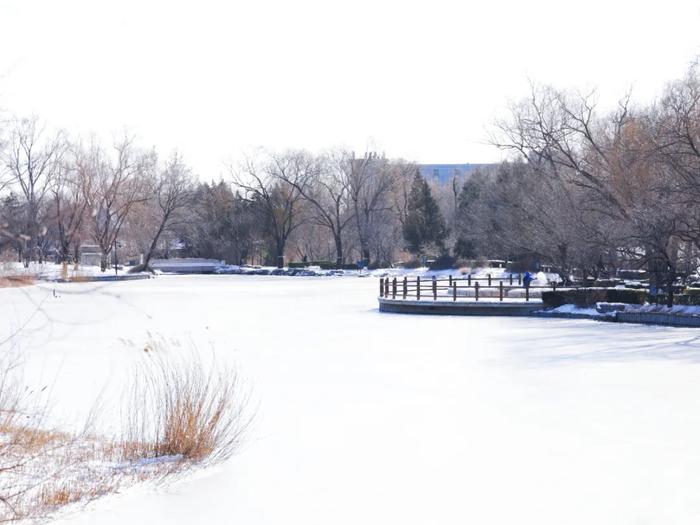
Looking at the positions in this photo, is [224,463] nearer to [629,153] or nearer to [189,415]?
[189,415]

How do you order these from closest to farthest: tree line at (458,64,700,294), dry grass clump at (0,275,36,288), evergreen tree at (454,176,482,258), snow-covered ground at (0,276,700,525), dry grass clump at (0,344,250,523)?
dry grass clump at (0,275,36,288) → snow-covered ground at (0,276,700,525) → dry grass clump at (0,344,250,523) → tree line at (458,64,700,294) → evergreen tree at (454,176,482,258)

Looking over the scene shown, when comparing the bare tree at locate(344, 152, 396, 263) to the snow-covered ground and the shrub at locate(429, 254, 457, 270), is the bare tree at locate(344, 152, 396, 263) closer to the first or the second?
the shrub at locate(429, 254, 457, 270)

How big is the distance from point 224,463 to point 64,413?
10.9 feet

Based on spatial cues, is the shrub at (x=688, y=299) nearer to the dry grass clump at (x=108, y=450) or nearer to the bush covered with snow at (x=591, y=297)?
the bush covered with snow at (x=591, y=297)

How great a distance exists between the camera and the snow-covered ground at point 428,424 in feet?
26.6

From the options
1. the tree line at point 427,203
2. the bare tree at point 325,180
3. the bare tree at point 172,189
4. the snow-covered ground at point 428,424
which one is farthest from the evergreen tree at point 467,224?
the snow-covered ground at point 428,424

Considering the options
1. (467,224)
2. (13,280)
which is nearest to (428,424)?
(13,280)

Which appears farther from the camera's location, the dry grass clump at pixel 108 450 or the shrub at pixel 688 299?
the shrub at pixel 688 299

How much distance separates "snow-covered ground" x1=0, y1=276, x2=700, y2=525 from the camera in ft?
26.6

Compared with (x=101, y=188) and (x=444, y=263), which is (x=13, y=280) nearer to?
(x=101, y=188)

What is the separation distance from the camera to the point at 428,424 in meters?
12.0

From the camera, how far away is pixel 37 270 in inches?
209

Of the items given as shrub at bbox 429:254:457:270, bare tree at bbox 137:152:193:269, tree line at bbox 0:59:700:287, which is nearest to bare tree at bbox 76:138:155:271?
tree line at bbox 0:59:700:287

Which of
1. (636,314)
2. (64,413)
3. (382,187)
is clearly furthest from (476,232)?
(64,413)
